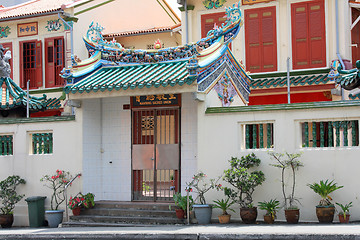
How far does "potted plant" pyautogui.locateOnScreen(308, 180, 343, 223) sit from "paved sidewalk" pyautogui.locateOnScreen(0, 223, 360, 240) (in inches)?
14.5

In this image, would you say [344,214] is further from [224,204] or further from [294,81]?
[294,81]

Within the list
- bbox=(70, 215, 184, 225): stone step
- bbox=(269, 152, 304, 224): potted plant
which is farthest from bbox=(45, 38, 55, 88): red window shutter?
bbox=(269, 152, 304, 224): potted plant

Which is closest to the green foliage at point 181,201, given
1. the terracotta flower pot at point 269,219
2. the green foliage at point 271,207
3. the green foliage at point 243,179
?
the green foliage at point 243,179

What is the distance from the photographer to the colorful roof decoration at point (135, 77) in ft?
47.7

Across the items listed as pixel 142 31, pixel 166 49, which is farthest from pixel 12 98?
pixel 142 31

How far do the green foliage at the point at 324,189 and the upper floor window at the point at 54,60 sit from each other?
53.5 ft

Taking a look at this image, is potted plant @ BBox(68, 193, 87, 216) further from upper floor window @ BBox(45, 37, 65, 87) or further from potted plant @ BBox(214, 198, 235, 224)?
upper floor window @ BBox(45, 37, 65, 87)

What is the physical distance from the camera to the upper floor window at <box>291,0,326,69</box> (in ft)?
71.8

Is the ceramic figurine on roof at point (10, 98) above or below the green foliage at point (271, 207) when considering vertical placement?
above

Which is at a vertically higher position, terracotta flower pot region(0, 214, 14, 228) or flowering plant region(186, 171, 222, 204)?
flowering plant region(186, 171, 222, 204)

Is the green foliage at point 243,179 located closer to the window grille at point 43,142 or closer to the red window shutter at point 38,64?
the window grille at point 43,142

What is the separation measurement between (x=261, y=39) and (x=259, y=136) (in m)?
9.44

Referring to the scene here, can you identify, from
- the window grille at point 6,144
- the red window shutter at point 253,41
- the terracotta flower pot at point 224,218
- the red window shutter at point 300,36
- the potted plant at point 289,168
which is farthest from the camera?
the red window shutter at point 253,41

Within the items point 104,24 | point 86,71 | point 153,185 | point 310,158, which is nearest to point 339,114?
point 310,158
